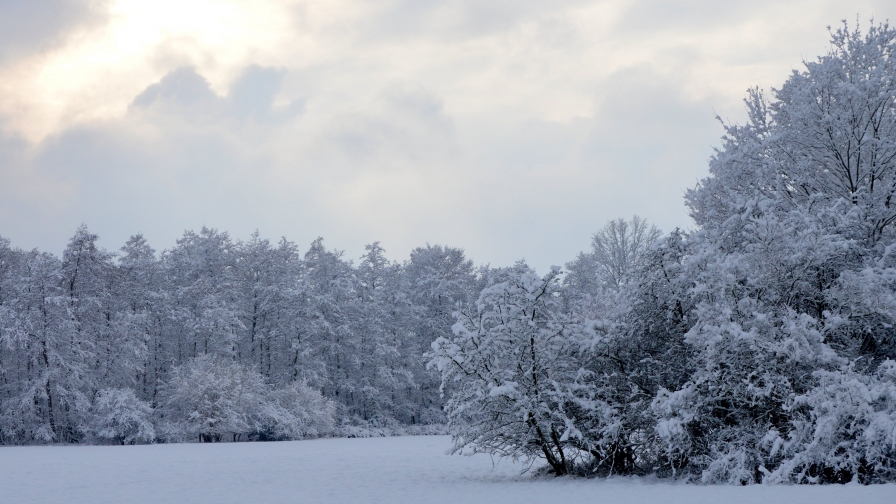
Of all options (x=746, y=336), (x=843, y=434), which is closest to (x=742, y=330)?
(x=746, y=336)

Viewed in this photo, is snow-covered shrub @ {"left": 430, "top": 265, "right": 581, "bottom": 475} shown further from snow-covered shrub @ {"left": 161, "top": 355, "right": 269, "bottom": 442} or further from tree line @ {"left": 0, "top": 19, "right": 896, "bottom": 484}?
snow-covered shrub @ {"left": 161, "top": 355, "right": 269, "bottom": 442}

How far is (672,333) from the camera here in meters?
13.8

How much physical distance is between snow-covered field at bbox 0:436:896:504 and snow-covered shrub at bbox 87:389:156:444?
9.44 metres

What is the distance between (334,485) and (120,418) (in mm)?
20391

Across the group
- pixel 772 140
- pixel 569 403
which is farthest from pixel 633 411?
pixel 772 140

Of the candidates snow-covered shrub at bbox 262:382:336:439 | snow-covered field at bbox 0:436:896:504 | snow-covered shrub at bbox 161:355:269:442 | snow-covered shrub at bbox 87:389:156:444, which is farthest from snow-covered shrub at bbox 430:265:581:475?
snow-covered shrub at bbox 262:382:336:439

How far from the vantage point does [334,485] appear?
13945 mm

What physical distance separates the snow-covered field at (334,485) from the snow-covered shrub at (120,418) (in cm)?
944

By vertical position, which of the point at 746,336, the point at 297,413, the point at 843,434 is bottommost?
the point at 297,413

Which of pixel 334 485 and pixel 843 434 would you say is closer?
pixel 843 434

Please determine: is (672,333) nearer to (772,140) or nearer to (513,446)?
(513,446)

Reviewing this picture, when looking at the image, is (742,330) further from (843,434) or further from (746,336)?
(843,434)

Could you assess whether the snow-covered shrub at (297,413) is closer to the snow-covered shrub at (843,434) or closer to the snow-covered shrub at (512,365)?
the snow-covered shrub at (512,365)

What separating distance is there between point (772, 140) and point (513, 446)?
342 inches
